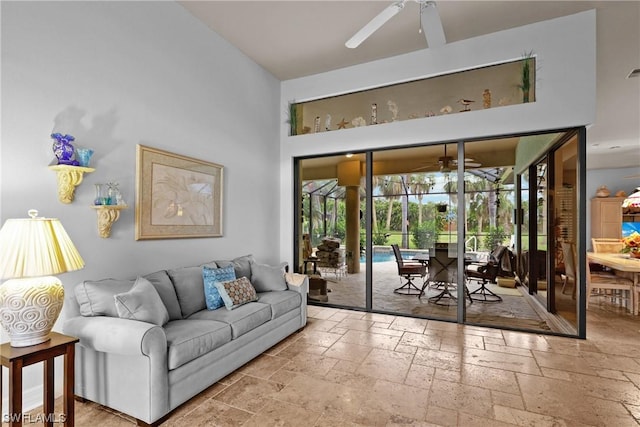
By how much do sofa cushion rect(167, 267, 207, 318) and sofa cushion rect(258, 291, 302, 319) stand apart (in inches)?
24.3

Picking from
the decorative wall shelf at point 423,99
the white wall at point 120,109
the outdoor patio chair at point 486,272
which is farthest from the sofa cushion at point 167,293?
the outdoor patio chair at point 486,272

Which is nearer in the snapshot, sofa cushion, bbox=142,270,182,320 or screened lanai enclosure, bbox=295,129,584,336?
sofa cushion, bbox=142,270,182,320

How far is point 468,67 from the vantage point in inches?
163

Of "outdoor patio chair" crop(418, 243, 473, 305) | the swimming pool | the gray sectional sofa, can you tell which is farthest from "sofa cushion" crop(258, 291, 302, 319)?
"outdoor patio chair" crop(418, 243, 473, 305)

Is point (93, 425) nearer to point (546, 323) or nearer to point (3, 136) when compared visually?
point (3, 136)

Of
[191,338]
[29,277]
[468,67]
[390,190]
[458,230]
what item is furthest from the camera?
[390,190]

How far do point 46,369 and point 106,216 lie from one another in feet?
3.86

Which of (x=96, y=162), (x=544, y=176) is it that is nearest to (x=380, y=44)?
(x=544, y=176)

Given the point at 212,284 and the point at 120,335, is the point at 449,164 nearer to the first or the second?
the point at 212,284

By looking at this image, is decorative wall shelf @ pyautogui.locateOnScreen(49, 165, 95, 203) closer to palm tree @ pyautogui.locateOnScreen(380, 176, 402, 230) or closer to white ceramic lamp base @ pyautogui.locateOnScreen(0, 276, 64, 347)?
white ceramic lamp base @ pyautogui.locateOnScreen(0, 276, 64, 347)

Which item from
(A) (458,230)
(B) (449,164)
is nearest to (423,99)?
(B) (449,164)

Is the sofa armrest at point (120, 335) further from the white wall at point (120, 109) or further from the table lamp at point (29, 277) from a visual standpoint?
the white wall at point (120, 109)

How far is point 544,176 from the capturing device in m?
4.30

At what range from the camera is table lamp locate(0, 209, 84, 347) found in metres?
1.82
